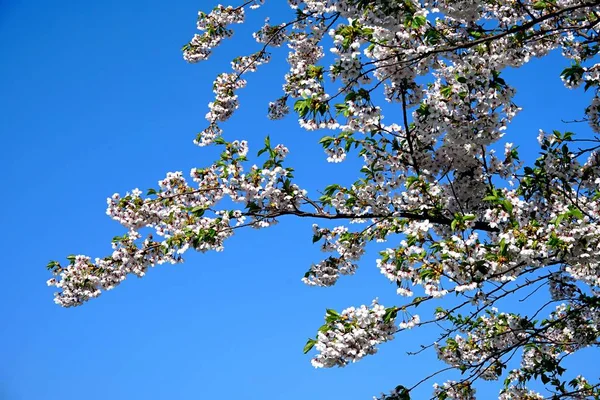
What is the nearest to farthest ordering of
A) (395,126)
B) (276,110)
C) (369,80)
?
(369,80), (395,126), (276,110)

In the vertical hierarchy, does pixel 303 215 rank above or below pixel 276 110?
below

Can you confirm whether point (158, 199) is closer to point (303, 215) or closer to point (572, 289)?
point (303, 215)

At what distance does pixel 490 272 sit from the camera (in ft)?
19.2

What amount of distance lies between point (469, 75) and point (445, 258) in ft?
6.67

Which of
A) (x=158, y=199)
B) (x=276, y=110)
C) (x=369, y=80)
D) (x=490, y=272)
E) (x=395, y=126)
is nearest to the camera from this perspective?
(x=490, y=272)

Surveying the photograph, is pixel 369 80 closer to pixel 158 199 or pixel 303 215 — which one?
pixel 303 215

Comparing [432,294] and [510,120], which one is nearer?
[432,294]

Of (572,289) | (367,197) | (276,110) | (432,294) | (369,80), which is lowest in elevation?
(432,294)

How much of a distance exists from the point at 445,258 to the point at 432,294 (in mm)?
410

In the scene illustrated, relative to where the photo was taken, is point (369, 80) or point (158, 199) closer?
point (369, 80)

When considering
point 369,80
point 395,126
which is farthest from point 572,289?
point 369,80

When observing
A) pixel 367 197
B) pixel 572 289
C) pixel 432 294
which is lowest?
pixel 432 294

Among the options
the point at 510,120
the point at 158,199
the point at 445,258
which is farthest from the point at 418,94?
the point at 158,199

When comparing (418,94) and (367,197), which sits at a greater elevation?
(418,94)
